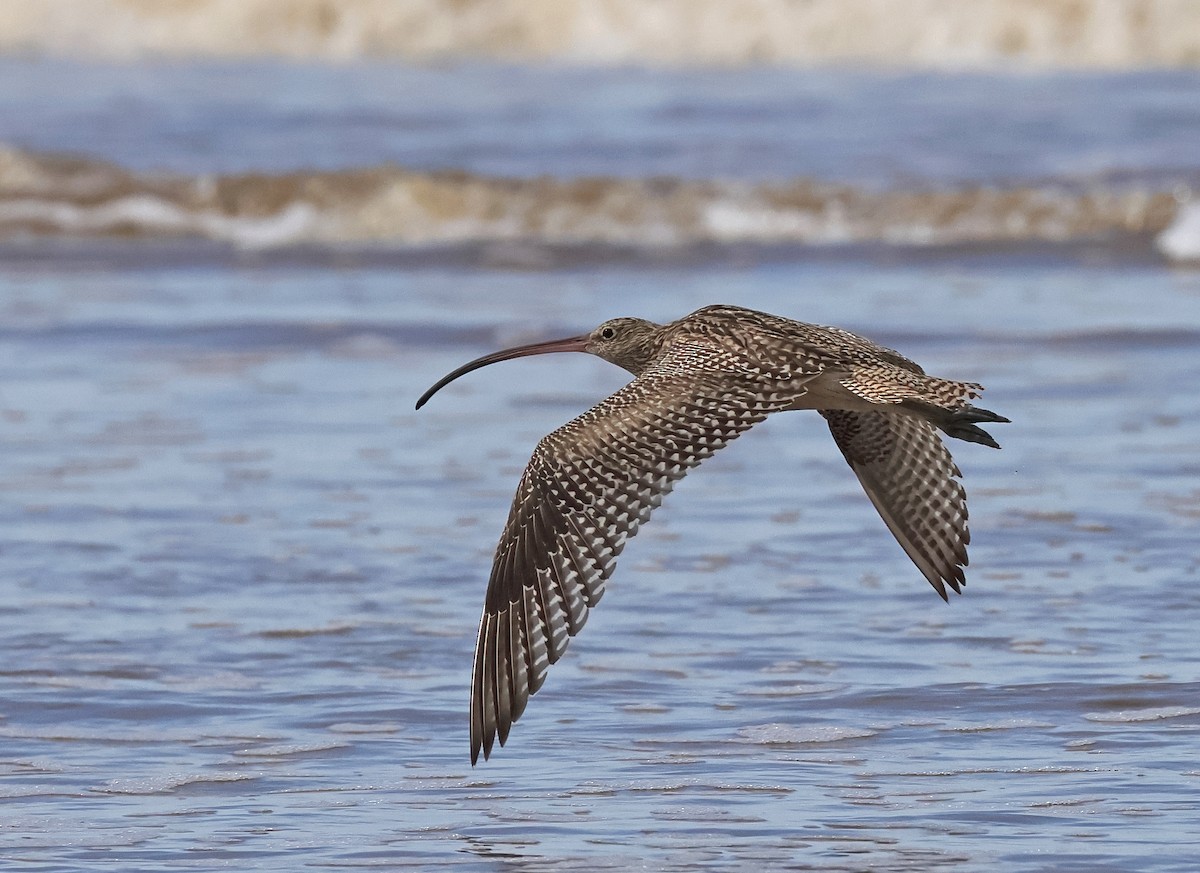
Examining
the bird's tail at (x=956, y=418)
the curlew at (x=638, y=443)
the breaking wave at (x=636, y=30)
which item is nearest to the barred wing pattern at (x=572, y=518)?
the curlew at (x=638, y=443)

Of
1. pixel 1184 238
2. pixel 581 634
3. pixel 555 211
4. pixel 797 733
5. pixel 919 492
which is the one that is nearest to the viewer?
pixel 797 733

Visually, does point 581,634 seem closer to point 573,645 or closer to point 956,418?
point 573,645

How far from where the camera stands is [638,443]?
5387mm

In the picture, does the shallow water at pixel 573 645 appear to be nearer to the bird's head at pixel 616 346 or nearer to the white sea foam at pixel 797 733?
Answer: the white sea foam at pixel 797 733

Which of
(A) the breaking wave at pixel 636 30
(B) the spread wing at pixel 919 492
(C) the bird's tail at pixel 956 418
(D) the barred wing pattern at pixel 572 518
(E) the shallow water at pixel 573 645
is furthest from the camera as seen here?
(A) the breaking wave at pixel 636 30

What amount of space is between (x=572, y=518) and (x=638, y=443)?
0.75 feet

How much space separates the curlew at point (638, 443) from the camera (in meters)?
5.18

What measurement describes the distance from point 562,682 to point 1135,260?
9.65 meters

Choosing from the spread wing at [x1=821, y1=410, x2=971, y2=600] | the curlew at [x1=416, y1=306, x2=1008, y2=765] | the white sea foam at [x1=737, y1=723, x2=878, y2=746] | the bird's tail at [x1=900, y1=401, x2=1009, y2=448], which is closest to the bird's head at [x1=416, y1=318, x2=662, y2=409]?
the curlew at [x1=416, y1=306, x2=1008, y2=765]

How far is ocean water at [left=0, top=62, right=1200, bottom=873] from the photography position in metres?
4.96

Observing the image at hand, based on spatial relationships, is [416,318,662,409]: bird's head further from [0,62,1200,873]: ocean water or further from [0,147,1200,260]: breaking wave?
[0,147,1200,260]: breaking wave

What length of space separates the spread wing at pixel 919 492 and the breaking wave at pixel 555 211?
9746 mm

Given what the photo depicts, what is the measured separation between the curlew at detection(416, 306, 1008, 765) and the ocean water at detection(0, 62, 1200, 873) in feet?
1.07

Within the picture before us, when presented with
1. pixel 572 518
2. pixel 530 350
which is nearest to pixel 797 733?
pixel 572 518
